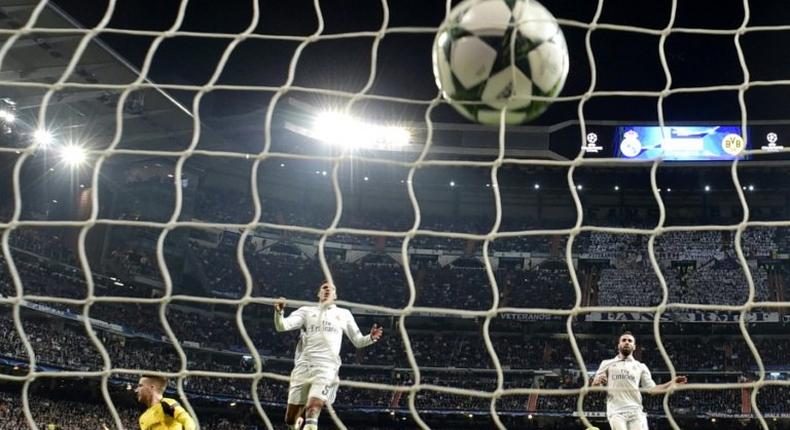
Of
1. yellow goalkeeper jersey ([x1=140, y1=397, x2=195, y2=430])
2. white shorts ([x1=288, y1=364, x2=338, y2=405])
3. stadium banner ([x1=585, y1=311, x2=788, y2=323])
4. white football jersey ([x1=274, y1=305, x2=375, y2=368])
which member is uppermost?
stadium banner ([x1=585, y1=311, x2=788, y2=323])

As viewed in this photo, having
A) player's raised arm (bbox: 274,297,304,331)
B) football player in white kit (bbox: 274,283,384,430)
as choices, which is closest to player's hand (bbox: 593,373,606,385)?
football player in white kit (bbox: 274,283,384,430)

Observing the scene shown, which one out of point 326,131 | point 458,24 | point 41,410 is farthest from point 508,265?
point 458,24

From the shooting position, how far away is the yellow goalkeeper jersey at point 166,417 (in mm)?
5746

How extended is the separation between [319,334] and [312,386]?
15.7 inches

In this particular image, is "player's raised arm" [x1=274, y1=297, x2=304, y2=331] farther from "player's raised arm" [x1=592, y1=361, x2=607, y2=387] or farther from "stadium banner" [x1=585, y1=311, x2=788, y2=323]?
"stadium banner" [x1=585, y1=311, x2=788, y2=323]

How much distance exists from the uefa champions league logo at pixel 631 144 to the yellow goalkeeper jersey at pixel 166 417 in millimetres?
23777

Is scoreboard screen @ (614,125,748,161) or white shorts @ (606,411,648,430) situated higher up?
scoreboard screen @ (614,125,748,161)

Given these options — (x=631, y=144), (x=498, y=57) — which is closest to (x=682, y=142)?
(x=631, y=144)

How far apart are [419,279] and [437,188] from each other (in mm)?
4386

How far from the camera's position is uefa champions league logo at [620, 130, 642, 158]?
2720 cm

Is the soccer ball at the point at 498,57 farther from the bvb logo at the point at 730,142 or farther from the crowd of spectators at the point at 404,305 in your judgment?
the bvb logo at the point at 730,142

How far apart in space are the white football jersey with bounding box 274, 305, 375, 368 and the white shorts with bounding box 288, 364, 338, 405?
0.16 feet

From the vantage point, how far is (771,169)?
29.0 m

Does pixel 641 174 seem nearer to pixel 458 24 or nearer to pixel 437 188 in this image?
pixel 437 188
